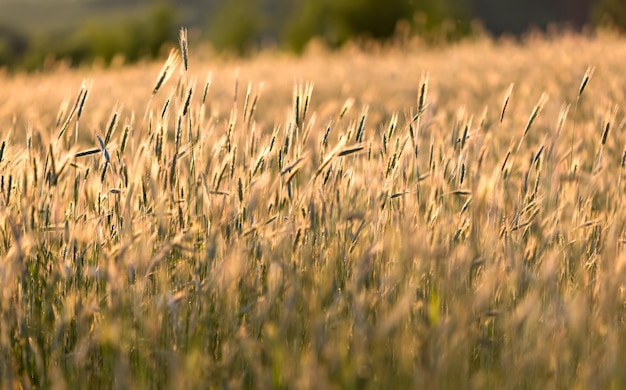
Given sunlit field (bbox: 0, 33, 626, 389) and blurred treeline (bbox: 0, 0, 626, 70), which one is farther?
blurred treeline (bbox: 0, 0, 626, 70)

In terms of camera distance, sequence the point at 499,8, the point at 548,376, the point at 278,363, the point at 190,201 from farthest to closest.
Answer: the point at 499,8, the point at 190,201, the point at 548,376, the point at 278,363

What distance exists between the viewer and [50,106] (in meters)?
6.15

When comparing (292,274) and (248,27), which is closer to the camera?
(292,274)

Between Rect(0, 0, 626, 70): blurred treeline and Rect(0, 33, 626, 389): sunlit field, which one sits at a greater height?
Rect(0, 33, 626, 389): sunlit field

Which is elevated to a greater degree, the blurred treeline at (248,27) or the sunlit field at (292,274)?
the sunlit field at (292,274)

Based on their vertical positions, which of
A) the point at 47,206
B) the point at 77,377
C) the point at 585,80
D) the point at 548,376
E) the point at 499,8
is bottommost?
the point at 499,8

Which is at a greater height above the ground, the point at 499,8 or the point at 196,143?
the point at 196,143

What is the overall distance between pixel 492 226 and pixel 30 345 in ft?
3.31

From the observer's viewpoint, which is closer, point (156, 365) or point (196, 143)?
point (156, 365)

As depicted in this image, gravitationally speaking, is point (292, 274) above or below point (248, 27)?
above

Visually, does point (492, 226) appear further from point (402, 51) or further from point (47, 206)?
point (402, 51)

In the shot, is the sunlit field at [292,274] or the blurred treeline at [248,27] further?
the blurred treeline at [248,27]

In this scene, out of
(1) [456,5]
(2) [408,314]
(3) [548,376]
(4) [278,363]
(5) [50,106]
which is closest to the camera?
(4) [278,363]

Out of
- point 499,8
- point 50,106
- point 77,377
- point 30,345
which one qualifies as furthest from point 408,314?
point 499,8
